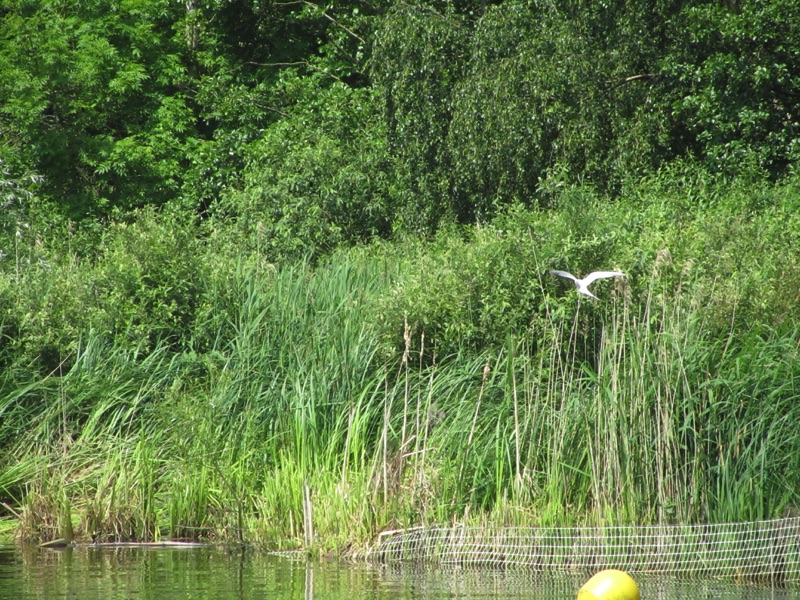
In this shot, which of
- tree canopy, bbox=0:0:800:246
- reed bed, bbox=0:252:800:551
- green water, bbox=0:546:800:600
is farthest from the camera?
tree canopy, bbox=0:0:800:246

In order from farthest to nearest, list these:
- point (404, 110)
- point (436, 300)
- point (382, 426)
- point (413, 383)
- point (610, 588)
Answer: point (404, 110)
point (436, 300)
point (413, 383)
point (382, 426)
point (610, 588)

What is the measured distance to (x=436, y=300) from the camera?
953 centimetres

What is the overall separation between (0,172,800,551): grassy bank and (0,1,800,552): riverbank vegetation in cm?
3

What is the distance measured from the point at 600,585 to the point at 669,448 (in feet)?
6.89

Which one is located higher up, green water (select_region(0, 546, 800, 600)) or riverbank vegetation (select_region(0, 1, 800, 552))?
riverbank vegetation (select_region(0, 1, 800, 552))

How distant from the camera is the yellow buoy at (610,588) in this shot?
16.4ft

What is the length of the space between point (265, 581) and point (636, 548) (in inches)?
85.1

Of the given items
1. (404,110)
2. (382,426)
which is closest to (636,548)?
(382,426)

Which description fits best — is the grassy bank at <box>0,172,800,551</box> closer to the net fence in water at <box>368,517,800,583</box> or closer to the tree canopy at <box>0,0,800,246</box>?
the net fence in water at <box>368,517,800,583</box>

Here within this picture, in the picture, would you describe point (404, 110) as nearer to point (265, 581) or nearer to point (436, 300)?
point (436, 300)

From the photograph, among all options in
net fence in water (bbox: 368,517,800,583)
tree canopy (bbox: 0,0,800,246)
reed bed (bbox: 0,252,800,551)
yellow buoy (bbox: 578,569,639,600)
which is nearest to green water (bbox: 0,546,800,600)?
net fence in water (bbox: 368,517,800,583)

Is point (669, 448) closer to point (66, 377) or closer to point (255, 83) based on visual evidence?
point (66, 377)

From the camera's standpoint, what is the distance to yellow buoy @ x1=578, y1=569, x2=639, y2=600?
4.99 meters

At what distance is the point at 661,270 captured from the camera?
8797mm
